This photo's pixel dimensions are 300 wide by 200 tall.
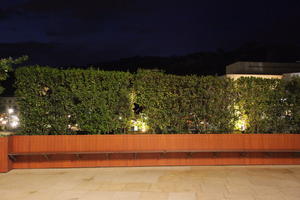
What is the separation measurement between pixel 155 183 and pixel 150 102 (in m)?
3.20

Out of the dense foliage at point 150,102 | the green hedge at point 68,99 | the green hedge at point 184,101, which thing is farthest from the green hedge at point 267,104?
the green hedge at point 68,99

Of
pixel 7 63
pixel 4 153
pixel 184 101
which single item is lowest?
pixel 4 153

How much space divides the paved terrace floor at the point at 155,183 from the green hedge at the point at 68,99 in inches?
59.9

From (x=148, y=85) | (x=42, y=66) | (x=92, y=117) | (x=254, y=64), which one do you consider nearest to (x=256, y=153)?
(x=148, y=85)

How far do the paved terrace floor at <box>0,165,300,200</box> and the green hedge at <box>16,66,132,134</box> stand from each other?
1.52m

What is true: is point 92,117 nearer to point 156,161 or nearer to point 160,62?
point 156,161

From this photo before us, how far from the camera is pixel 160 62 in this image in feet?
185

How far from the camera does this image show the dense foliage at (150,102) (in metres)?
9.33

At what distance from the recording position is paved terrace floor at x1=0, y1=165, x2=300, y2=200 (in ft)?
21.0

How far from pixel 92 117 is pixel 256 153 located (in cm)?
579

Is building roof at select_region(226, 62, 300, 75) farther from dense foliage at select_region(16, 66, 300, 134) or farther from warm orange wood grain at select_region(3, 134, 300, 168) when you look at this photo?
warm orange wood grain at select_region(3, 134, 300, 168)

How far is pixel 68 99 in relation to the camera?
9.34m

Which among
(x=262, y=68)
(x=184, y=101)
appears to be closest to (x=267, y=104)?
(x=184, y=101)

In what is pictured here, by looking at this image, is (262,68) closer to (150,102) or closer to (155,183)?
(150,102)
